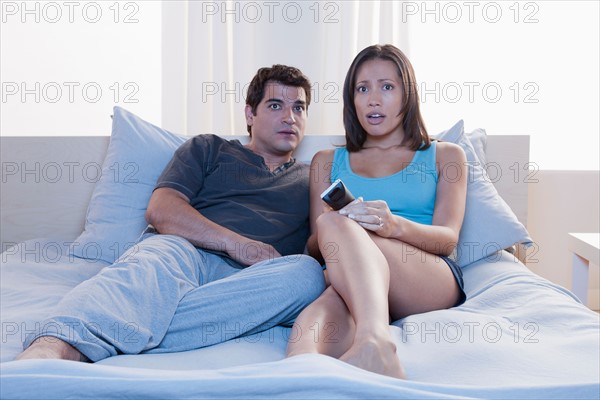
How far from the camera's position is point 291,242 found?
1.66 m

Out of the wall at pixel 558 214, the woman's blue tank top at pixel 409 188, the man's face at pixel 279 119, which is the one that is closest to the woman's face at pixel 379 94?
the woman's blue tank top at pixel 409 188

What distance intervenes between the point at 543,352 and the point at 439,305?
0.31 metres

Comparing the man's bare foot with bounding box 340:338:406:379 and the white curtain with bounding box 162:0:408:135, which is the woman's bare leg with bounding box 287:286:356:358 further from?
the white curtain with bounding box 162:0:408:135

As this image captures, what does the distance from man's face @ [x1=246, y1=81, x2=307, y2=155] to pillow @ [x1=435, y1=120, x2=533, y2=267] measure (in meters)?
0.49

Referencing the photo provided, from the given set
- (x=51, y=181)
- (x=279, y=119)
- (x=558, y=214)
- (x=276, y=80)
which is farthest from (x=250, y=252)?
(x=558, y=214)

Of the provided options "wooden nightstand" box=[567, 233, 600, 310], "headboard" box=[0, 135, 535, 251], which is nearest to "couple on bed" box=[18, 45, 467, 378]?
"headboard" box=[0, 135, 535, 251]

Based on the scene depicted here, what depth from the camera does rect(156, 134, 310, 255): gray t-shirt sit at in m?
1.64

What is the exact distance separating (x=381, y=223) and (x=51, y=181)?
1.17 m

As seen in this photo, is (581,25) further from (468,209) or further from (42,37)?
(42,37)

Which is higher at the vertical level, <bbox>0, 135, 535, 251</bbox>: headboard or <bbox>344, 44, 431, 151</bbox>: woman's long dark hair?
<bbox>344, 44, 431, 151</bbox>: woman's long dark hair

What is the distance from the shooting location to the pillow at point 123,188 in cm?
173

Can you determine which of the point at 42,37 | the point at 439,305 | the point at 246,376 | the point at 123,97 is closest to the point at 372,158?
the point at 439,305

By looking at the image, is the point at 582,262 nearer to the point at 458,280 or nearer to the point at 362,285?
the point at 458,280

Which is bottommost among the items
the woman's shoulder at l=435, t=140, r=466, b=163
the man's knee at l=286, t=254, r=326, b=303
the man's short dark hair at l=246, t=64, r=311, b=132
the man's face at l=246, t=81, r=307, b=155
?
the man's knee at l=286, t=254, r=326, b=303
